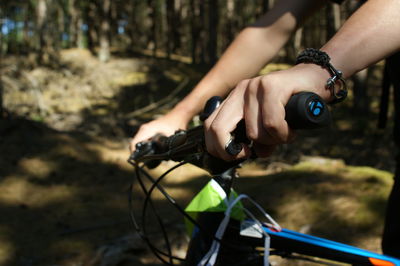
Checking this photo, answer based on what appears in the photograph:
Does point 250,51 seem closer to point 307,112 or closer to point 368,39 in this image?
point 368,39

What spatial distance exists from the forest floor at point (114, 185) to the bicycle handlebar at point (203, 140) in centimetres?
212

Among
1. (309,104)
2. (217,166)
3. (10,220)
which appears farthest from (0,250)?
(309,104)

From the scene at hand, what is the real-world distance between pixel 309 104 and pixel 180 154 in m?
0.54

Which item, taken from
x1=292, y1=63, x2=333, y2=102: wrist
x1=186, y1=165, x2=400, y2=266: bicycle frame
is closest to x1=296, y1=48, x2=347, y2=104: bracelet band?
x1=292, y1=63, x2=333, y2=102: wrist

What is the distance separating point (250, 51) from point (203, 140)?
76 centimetres

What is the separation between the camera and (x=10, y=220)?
479 centimetres

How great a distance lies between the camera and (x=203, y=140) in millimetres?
1085

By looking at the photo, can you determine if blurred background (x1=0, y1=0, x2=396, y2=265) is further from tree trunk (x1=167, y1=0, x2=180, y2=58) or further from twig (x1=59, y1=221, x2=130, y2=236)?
tree trunk (x1=167, y1=0, x2=180, y2=58)

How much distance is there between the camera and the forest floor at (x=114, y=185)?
3.88 meters

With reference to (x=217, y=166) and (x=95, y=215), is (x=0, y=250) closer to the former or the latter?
(x=95, y=215)

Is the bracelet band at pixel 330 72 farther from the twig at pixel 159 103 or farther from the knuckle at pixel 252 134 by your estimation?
the twig at pixel 159 103

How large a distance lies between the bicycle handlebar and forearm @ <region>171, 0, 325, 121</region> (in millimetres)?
290

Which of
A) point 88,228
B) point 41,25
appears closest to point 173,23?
point 41,25

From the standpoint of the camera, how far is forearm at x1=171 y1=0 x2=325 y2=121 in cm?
171
